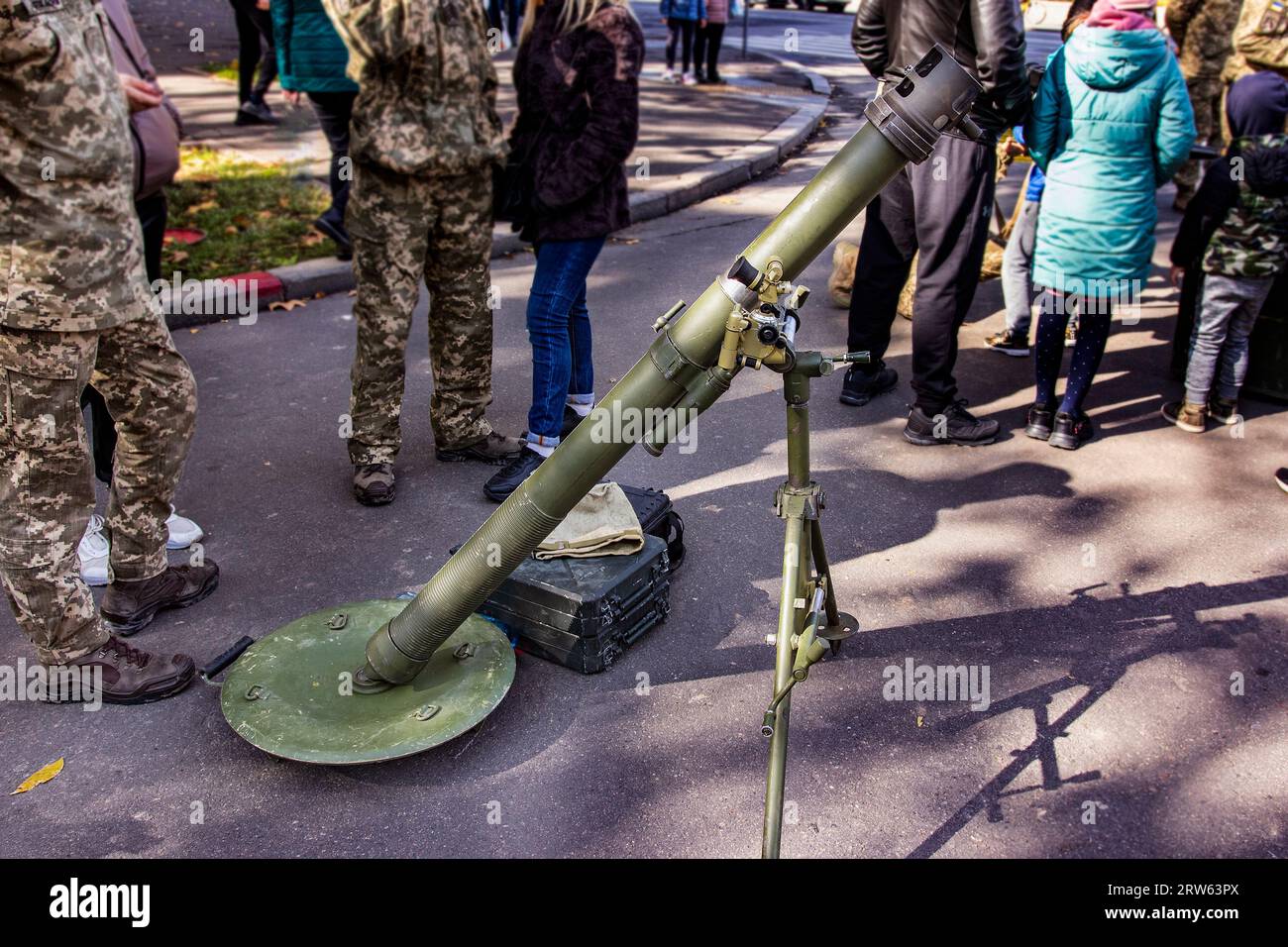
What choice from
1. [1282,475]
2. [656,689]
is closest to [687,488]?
[656,689]

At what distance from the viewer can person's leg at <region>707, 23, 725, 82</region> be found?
13974 millimetres

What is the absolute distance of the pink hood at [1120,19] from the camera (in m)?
4.39

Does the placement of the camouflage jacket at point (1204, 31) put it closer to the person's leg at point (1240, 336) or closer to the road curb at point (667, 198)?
the road curb at point (667, 198)

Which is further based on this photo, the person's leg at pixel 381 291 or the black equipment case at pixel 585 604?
the person's leg at pixel 381 291

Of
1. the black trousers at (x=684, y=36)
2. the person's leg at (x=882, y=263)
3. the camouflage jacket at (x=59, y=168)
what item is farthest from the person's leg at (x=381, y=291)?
the black trousers at (x=684, y=36)

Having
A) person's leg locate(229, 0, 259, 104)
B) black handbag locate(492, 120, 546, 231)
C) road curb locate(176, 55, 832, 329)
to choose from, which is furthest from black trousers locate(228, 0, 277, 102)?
black handbag locate(492, 120, 546, 231)

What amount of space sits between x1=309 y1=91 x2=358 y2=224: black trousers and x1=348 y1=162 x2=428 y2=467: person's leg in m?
2.43

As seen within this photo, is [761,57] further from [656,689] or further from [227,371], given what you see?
[656,689]

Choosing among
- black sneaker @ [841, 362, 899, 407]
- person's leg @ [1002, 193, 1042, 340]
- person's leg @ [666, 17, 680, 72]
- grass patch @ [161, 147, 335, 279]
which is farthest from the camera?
person's leg @ [666, 17, 680, 72]

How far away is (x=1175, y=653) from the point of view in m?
3.53

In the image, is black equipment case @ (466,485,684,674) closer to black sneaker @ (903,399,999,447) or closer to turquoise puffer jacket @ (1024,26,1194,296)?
black sneaker @ (903,399,999,447)

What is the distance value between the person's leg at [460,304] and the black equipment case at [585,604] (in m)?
1.25

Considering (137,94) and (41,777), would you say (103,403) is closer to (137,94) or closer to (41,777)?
(137,94)

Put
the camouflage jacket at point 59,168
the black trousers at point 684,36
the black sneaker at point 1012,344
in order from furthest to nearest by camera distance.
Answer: the black trousers at point 684,36 → the black sneaker at point 1012,344 → the camouflage jacket at point 59,168
